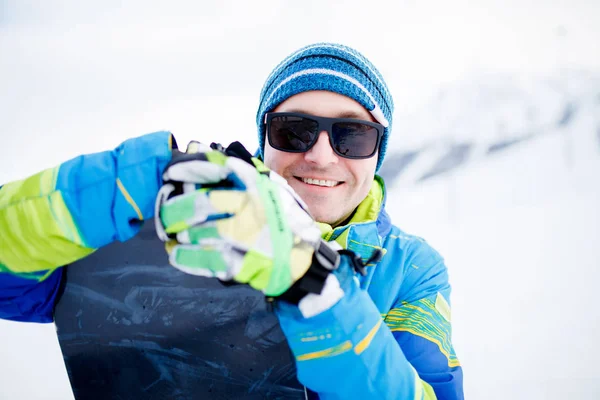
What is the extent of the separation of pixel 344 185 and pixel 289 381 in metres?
0.69

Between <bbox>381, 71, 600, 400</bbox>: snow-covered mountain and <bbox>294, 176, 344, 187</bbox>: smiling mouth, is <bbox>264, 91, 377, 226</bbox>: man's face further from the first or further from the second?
<bbox>381, 71, 600, 400</bbox>: snow-covered mountain

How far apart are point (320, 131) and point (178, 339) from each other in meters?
0.82

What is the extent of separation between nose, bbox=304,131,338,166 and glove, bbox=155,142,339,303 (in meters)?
0.50

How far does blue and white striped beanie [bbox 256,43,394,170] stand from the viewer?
1.21 meters

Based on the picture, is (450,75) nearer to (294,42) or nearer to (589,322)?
(294,42)

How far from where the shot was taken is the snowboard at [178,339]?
111 centimetres

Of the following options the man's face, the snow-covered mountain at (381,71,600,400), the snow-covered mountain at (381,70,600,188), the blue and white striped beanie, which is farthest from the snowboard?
the snow-covered mountain at (381,70,600,188)

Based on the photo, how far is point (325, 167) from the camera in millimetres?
1198

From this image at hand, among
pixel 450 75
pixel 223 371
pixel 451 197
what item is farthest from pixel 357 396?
pixel 450 75

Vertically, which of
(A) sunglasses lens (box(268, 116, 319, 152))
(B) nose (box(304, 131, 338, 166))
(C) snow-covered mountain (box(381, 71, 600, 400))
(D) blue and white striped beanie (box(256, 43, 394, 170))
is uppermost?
(D) blue and white striped beanie (box(256, 43, 394, 170))

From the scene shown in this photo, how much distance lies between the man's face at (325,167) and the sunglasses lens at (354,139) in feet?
0.09

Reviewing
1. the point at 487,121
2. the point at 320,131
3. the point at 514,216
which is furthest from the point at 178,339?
the point at 487,121

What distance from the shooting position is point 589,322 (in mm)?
2375

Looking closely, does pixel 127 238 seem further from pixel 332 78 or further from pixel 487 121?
pixel 487 121
